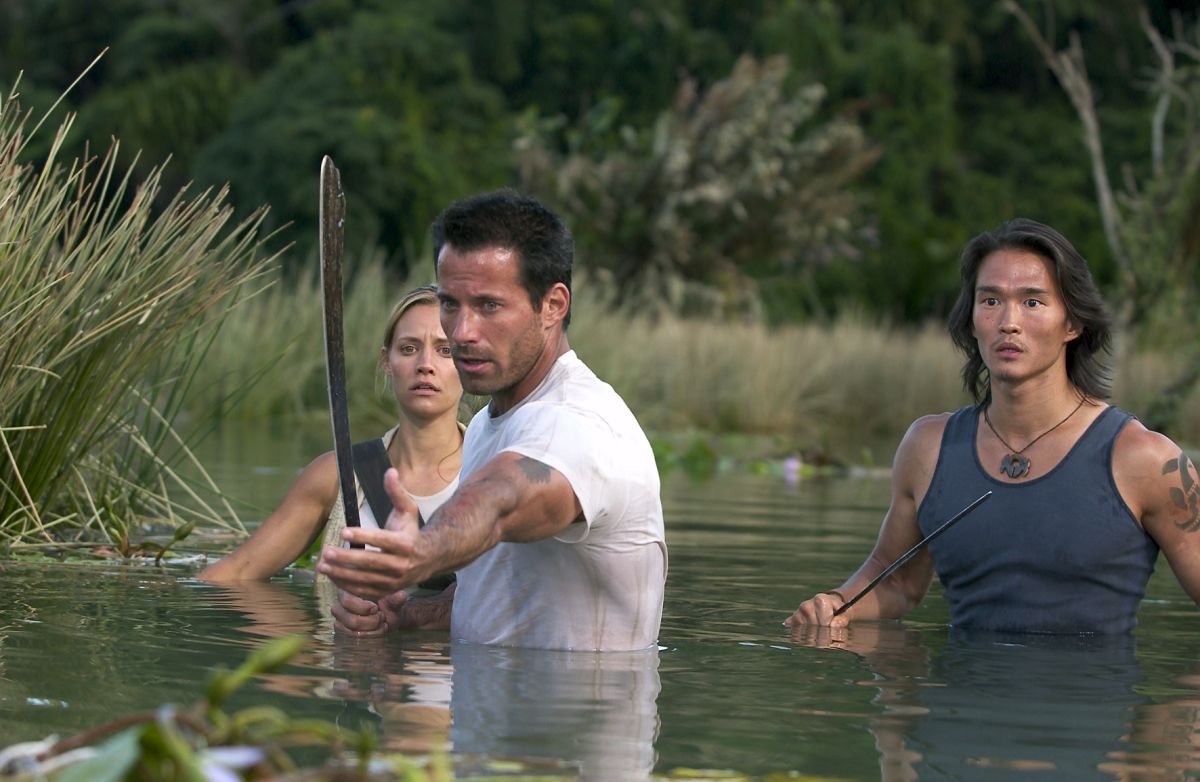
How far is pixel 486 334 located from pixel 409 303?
1816 millimetres

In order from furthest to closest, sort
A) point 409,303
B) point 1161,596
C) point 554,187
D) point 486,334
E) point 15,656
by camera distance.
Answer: point 554,187 → point 1161,596 → point 409,303 → point 15,656 → point 486,334

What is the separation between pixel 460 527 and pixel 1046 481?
2.49 metres

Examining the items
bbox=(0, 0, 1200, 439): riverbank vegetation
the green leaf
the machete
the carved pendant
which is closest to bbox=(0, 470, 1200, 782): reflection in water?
the carved pendant

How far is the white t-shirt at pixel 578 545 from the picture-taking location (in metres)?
4.24

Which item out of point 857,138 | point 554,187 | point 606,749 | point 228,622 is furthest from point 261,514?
point 857,138

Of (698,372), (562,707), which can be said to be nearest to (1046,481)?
(562,707)

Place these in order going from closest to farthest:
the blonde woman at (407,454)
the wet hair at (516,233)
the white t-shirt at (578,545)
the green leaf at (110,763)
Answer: the green leaf at (110,763) < the white t-shirt at (578,545) < the wet hair at (516,233) < the blonde woman at (407,454)

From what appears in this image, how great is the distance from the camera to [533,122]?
25344 millimetres

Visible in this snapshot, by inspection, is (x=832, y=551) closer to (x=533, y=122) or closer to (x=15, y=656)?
(x=15, y=656)

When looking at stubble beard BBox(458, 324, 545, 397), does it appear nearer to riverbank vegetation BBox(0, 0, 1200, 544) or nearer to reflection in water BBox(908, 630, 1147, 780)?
reflection in water BBox(908, 630, 1147, 780)

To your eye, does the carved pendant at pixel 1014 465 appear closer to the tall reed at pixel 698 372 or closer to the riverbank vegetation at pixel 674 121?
the tall reed at pixel 698 372

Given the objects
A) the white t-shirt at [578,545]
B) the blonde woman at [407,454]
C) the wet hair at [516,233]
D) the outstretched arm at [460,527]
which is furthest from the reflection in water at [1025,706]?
the blonde woman at [407,454]

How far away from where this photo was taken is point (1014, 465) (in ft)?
19.3

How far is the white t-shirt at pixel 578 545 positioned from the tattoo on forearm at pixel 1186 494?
1.66 m
